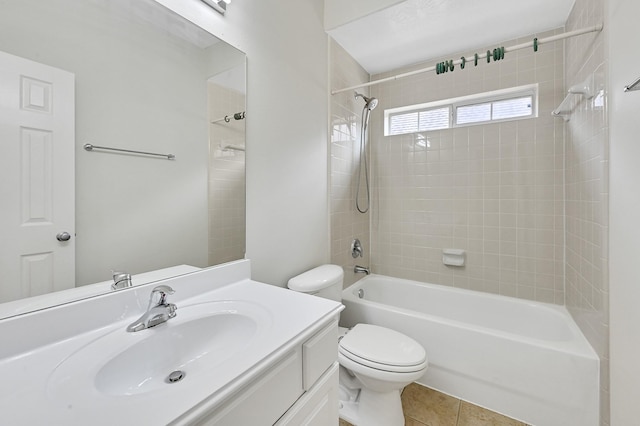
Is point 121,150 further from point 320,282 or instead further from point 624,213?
point 624,213

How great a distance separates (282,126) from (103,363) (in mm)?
1290

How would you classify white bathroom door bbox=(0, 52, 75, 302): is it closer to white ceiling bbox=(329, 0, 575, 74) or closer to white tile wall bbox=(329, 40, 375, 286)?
white tile wall bbox=(329, 40, 375, 286)

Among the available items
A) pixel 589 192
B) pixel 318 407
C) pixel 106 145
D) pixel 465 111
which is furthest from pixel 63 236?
pixel 465 111

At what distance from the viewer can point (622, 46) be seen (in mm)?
1085

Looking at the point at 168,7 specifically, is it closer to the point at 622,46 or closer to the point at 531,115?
the point at 622,46

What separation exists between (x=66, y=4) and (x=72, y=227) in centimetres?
66

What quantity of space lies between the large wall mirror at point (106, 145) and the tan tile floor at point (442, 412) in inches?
55.2

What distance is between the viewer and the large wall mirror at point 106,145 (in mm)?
690

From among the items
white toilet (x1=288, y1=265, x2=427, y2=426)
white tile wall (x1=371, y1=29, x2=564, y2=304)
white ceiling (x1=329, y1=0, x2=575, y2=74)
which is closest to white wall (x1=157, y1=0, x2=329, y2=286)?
white toilet (x1=288, y1=265, x2=427, y2=426)

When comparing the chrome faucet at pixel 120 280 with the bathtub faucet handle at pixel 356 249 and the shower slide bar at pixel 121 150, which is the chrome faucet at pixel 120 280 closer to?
the shower slide bar at pixel 121 150

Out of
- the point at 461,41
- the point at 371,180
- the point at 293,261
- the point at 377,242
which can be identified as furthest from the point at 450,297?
the point at 461,41

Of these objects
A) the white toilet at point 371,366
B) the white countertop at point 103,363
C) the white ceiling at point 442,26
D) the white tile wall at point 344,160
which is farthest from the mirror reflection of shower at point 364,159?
the white countertop at point 103,363

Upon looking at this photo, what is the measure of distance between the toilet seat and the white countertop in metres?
0.56

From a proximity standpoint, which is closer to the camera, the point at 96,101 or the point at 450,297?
the point at 96,101
